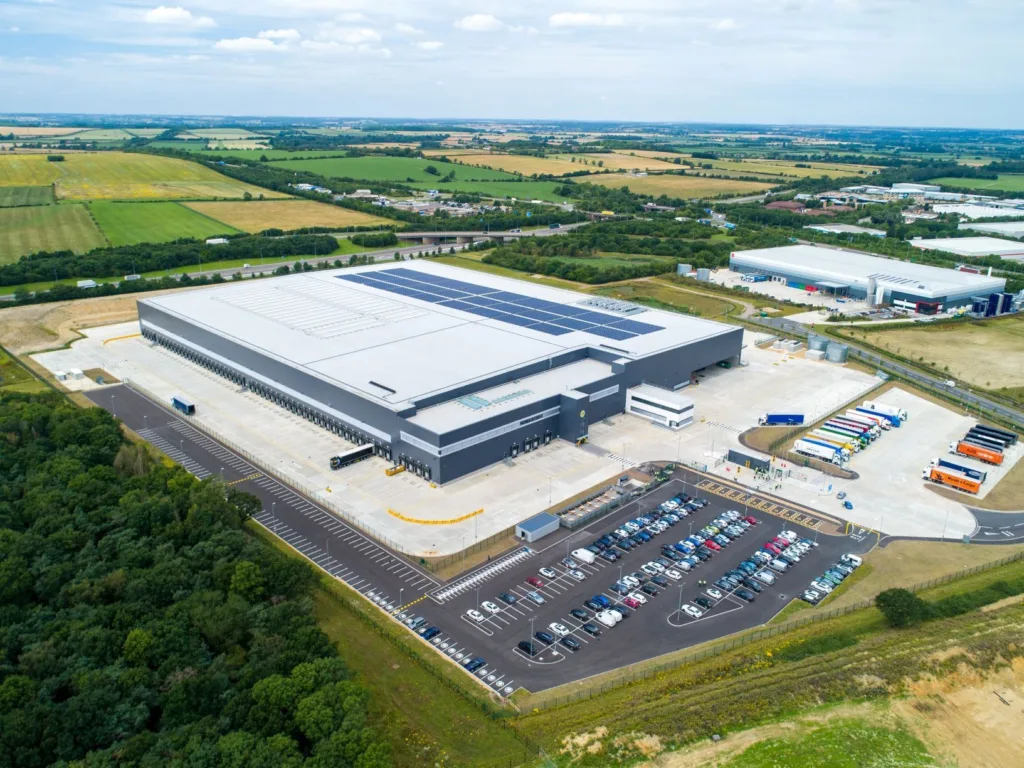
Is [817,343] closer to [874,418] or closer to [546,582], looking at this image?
[874,418]

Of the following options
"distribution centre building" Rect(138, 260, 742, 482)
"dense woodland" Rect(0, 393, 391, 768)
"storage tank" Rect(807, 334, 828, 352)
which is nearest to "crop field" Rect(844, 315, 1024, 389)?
"storage tank" Rect(807, 334, 828, 352)

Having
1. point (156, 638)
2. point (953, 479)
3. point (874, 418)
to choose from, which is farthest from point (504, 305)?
point (156, 638)

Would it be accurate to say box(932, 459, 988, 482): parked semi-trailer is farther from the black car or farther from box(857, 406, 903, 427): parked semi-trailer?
the black car

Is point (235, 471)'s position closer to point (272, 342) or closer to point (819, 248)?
point (272, 342)

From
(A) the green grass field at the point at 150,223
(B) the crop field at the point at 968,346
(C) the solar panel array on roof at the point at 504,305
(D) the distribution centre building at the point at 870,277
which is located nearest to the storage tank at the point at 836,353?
(B) the crop field at the point at 968,346

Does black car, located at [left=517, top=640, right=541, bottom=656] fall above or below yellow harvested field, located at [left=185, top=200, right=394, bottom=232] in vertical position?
below

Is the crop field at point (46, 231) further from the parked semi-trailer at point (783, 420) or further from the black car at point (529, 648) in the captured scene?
the black car at point (529, 648)
